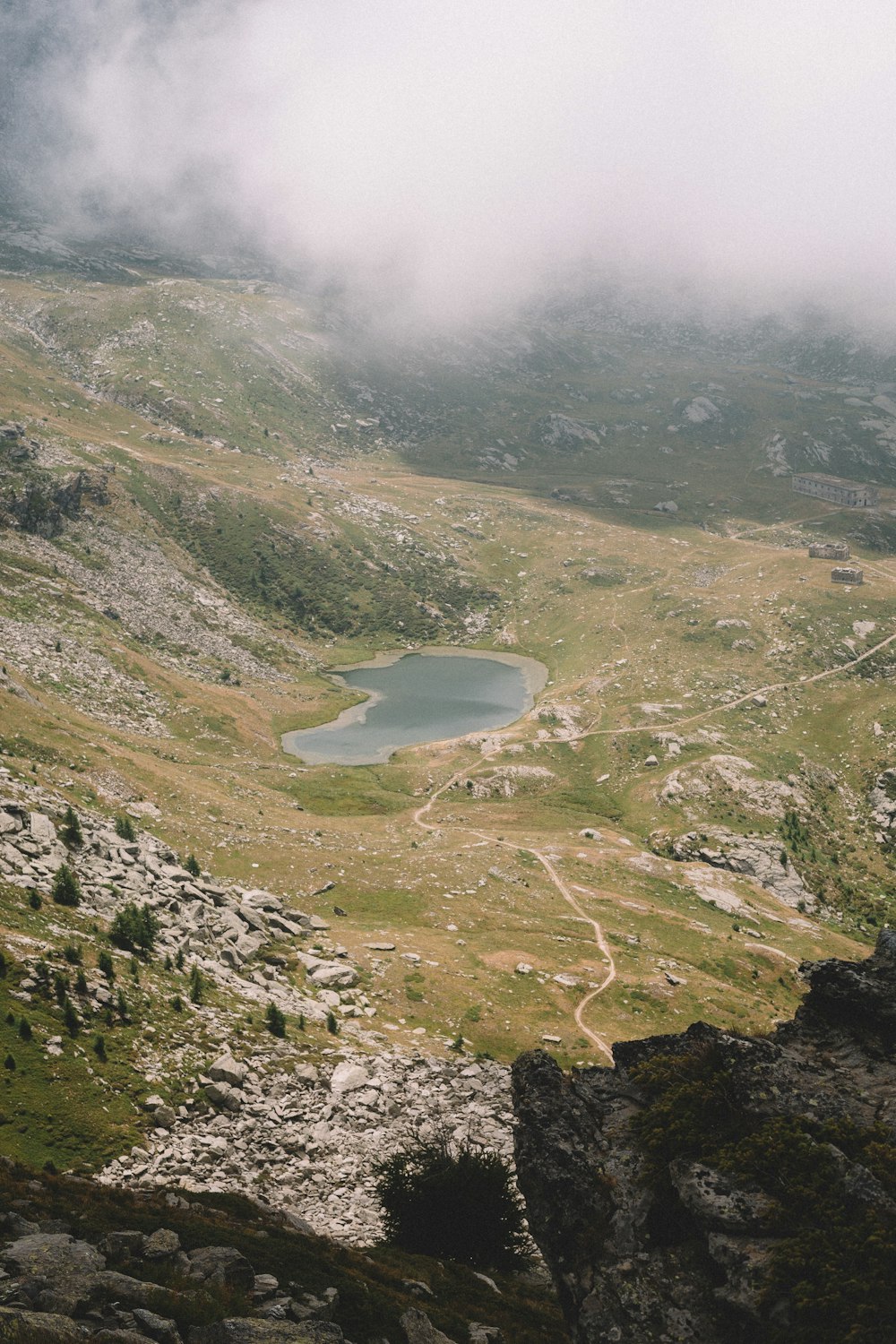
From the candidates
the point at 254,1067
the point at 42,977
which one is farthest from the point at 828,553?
the point at 42,977

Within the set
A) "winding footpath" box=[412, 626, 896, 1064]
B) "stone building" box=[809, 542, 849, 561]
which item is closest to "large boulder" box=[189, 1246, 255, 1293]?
"winding footpath" box=[412, 626, 896, 1064]

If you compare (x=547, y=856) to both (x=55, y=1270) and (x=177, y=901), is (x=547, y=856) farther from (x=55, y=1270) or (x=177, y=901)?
(x=55, y=1270)

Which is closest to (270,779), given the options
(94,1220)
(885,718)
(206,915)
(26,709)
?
(26,709)

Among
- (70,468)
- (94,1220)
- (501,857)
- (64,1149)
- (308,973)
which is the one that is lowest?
(501,857)

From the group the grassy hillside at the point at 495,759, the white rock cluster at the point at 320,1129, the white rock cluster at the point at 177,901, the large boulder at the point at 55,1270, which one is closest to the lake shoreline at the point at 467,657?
the grassy hillside at the point at 495,759

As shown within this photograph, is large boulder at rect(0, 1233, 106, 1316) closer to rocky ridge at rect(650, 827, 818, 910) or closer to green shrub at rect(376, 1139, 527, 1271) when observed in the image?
green shrub at rect(376, 1139, 527, 1271)

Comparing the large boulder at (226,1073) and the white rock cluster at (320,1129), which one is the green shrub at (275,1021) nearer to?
the white rock cluster at (320,1129)

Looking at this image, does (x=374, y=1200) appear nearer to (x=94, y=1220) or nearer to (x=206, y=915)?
(x=94, y=1220)
